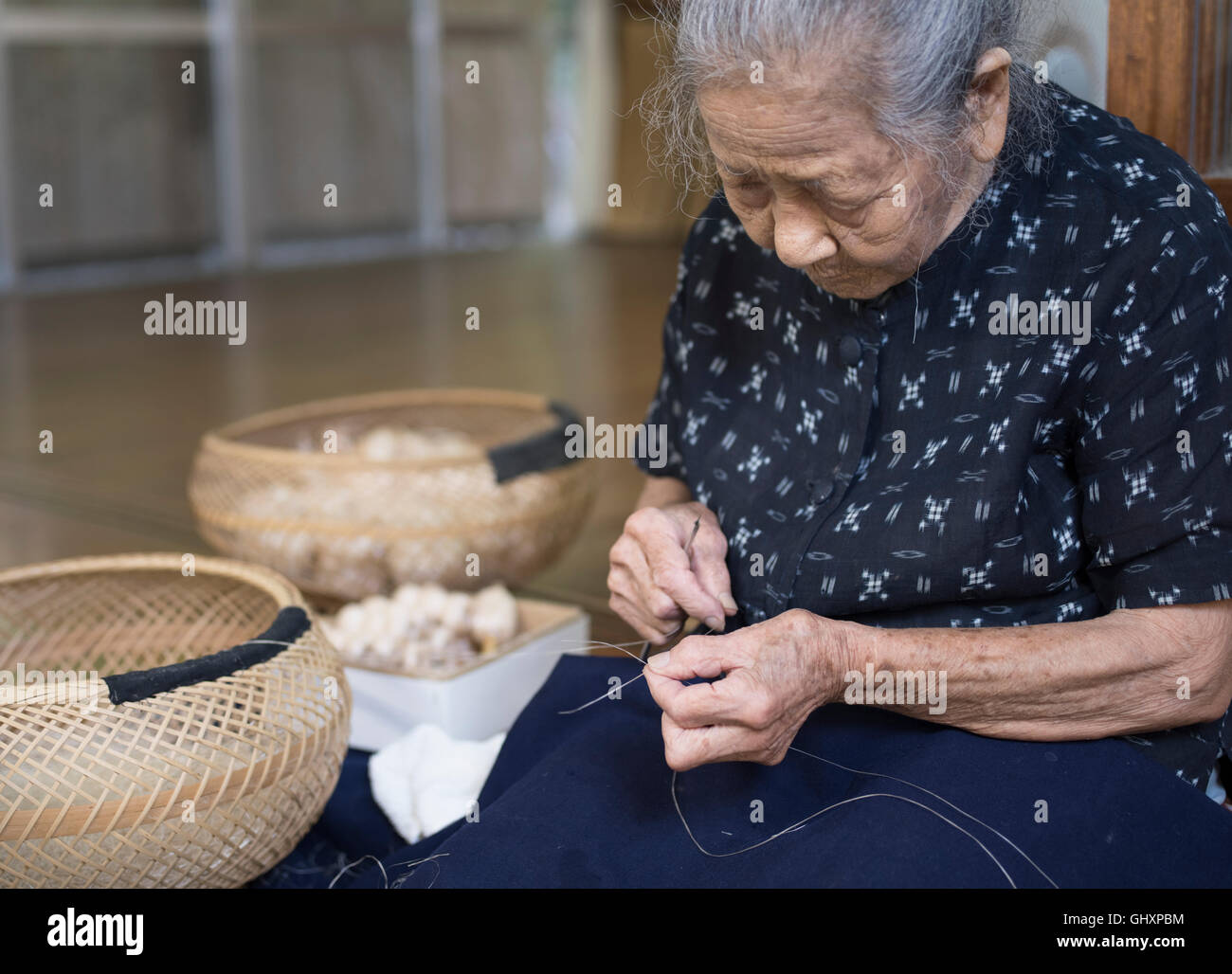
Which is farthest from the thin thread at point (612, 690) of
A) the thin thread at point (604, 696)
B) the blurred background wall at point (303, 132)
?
the blurred background wall at point (303, 132)

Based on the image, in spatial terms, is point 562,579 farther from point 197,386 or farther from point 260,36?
point 260,36

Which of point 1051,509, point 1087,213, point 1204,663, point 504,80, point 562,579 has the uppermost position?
point 504,80

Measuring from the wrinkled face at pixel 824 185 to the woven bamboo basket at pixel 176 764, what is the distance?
24.3 inches

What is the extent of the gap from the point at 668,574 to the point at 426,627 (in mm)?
823

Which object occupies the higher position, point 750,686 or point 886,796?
point 750,686

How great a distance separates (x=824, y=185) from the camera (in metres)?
1.04

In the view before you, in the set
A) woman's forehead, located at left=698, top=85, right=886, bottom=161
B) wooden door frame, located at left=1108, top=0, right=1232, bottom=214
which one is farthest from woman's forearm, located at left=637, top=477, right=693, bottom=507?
wooden door frame, located at left=1108, top=0, right=1232, bottom=214

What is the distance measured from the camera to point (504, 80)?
27.3 ft

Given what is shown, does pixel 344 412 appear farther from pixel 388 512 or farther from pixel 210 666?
pixel 210 666

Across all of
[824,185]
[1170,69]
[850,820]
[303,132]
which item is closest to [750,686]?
[850,820]

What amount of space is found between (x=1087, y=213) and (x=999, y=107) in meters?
0.12

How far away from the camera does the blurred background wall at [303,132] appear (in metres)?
6.49

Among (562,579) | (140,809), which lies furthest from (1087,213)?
(562,579)

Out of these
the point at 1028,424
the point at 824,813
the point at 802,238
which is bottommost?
the point at 824,813
